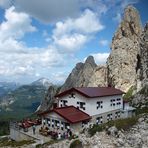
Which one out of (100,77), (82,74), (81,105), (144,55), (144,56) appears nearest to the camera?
(81,105)

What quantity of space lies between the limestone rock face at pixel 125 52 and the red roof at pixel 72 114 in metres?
51.9

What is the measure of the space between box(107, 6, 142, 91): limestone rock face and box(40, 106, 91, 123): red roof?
170 feet

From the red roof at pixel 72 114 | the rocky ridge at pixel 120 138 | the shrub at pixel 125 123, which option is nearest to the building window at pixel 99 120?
the red roof at pixel 72 114

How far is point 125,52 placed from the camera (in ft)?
400

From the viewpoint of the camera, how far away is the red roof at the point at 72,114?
52.0 m

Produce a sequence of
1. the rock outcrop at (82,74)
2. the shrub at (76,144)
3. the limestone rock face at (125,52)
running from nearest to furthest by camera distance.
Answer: the shrub at (76,144), the limestone rock face at (125,52), the rock outcrop at (82,74)

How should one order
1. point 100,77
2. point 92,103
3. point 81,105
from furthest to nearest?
point 100,77
point 81,105
point 92,103

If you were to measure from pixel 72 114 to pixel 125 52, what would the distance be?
7301cm

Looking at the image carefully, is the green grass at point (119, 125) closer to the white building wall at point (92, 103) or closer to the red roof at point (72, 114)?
the red roof at point (72, 114)

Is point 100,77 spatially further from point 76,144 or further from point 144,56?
point 76,144

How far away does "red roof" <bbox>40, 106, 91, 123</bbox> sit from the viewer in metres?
52.0

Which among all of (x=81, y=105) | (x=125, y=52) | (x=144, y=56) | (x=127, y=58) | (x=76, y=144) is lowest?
(x=76, y=144)

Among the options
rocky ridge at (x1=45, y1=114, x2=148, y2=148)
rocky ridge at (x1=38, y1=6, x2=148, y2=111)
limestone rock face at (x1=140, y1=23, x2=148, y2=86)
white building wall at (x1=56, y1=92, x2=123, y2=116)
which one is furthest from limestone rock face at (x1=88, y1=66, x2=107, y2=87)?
rocky ridge at (x1=45, y1=114, x2=148, y2=148)

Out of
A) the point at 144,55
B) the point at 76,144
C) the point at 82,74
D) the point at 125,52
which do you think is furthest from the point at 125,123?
the point at 82,74
